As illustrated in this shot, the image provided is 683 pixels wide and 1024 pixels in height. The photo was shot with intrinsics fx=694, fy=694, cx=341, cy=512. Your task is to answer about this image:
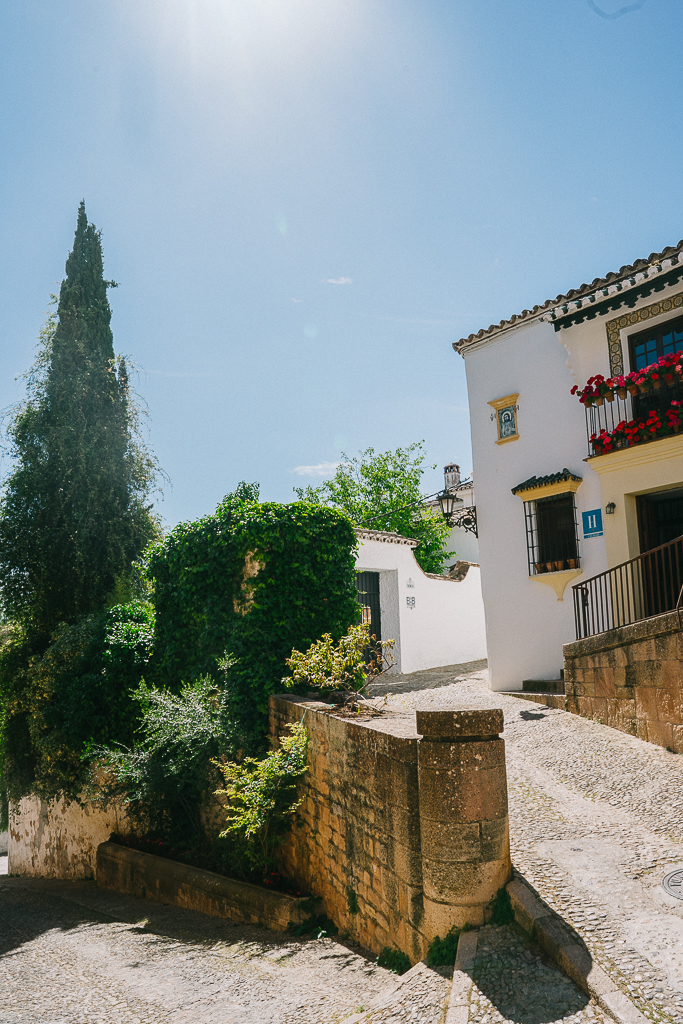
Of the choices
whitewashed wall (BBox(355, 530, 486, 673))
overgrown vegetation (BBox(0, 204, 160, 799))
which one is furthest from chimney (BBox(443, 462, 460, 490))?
overgrown vegetation (BBox(0, 204, 160, 799))

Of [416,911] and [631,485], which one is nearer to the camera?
[416,911]

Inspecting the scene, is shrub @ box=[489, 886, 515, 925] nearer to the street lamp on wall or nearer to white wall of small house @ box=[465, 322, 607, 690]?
white wall of small house @ box=[465, 322, 607, 690]

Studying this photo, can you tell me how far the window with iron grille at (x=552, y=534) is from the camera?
1155 centimetres

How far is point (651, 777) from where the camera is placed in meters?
6.16

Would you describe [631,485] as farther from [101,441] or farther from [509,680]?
[101,441]

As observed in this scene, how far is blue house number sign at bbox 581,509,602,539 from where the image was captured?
11.1 metres

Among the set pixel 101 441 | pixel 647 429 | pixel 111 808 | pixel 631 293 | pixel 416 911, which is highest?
pixel 631 293

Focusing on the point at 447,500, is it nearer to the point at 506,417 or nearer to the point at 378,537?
the point at 378,537

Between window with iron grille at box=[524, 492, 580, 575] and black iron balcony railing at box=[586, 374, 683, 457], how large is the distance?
3.44ft

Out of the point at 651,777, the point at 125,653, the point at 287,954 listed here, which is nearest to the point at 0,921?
the point at 125,653

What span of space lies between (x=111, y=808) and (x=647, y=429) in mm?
9759

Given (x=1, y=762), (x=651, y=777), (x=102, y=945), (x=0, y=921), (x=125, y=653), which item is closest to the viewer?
(x=651, y=777)

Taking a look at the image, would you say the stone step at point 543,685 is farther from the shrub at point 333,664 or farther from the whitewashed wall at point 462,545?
the whitewashed wall at point 462,545

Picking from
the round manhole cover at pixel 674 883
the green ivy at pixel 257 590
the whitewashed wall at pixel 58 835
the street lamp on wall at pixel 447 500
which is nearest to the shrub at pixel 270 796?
the green ivy at pixel 257 590
